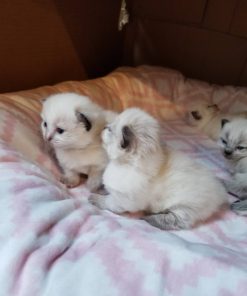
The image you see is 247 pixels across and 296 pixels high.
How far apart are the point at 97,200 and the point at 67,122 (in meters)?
0.29

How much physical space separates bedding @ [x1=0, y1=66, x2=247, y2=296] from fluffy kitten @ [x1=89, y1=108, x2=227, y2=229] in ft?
0.22

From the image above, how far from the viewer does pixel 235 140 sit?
1521 millimetres

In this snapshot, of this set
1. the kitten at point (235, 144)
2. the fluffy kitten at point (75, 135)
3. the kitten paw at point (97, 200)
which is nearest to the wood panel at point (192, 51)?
the kitten at point (235, 144)

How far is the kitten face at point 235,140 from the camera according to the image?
1511mm

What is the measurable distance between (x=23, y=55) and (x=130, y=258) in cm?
107

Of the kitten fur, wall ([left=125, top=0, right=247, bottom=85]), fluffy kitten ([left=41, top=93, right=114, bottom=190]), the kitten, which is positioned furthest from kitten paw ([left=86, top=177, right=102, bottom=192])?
wall ([left=125, top=0, right=247, bottom=85])

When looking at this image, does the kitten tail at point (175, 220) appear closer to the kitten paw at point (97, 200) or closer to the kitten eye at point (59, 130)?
the kitten paw at point (97, 200)

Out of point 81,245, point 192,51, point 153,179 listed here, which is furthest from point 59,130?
point 192,51

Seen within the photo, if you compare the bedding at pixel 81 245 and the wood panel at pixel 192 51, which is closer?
the bedding at pixel 81 245

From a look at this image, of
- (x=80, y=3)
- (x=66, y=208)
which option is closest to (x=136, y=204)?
(x=66, y=208)

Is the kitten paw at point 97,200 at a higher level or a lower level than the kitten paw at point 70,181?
higher

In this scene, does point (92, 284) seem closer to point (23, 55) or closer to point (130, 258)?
point (130, 258)

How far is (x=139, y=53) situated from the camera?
2186mm

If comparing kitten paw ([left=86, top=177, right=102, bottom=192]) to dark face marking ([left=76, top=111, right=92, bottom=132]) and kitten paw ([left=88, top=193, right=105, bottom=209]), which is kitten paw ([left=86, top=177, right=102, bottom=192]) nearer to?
kitten paw ([left=88, top=193, right=105, bottom=209])
